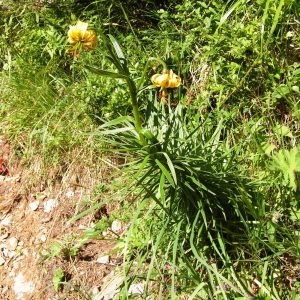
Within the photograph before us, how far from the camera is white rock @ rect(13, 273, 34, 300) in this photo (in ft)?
9.49

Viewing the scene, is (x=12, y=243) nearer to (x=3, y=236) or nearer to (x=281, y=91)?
(x=3, y=236)

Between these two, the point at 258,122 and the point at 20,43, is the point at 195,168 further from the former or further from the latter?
the point at 20,43

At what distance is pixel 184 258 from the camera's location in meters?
2.38

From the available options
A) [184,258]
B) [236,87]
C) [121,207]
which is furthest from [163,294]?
[236,87]

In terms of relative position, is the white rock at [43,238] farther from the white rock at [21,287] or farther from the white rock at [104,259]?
the white rock at [104,259]

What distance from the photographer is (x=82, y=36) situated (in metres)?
1.75

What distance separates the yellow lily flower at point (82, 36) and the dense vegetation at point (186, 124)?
0.03 m

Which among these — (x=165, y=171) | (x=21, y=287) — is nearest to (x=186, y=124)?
(x=165, y=171)

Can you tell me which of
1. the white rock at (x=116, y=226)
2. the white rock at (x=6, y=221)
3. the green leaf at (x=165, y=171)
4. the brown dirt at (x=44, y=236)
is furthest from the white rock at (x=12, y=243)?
the green leaf at (x=165, y=171)

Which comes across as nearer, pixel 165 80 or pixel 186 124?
pixel 165 80

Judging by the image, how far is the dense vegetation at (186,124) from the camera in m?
2.30

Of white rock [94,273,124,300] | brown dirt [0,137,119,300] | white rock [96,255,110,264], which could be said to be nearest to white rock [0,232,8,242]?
brown dirt [0,137,119,300]

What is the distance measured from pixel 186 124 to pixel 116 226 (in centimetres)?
69

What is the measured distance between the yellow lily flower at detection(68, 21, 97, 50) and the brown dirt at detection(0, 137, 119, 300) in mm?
1294
